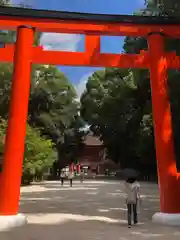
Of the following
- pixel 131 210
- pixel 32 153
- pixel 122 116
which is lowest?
pixel 131 210

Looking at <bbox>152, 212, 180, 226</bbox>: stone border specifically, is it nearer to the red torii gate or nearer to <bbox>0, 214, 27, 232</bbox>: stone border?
the red torii gate

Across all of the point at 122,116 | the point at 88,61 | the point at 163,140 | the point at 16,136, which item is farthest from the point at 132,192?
the point at 122,116

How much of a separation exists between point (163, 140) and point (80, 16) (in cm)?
389

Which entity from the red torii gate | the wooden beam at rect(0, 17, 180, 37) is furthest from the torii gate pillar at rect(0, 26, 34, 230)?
the wooden beam at rect(0, 17, 180, 37)

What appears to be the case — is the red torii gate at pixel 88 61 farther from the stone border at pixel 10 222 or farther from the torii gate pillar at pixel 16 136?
the stone border at pixel 10 222

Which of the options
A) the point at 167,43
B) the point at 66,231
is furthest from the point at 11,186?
the point at 167,43

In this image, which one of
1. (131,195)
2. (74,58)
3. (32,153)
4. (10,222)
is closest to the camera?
(10,222)

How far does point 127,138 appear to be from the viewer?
134ft

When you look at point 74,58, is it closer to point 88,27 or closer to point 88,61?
point 88,61

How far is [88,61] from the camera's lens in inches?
397

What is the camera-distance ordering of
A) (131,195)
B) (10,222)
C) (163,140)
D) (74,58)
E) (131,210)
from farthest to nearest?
(74,58)
(163,140)
(131,210)
(131,195)
(10,222)

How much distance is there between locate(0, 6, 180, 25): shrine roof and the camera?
988 centimetres

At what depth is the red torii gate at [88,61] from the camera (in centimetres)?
920

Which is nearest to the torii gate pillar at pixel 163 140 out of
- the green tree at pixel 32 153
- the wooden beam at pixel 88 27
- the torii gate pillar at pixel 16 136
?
the wooden beam at pixel 88 27
